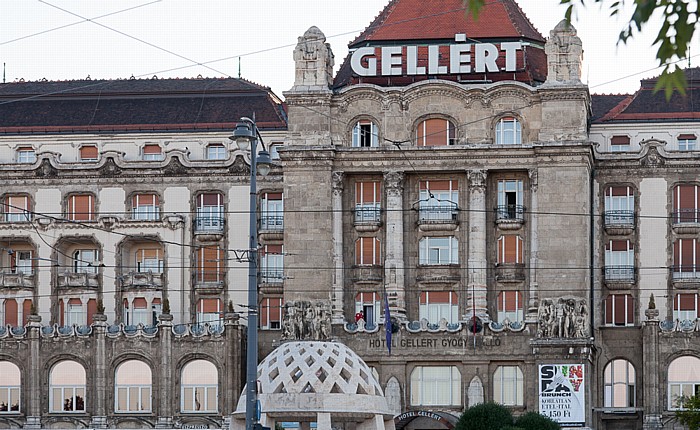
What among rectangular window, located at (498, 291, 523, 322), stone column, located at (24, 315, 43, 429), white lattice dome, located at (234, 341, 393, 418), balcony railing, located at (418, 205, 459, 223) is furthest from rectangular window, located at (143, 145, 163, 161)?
white lattice dome, located at (234, 341, 393, 418)

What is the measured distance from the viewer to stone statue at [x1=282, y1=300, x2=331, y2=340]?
246 ft

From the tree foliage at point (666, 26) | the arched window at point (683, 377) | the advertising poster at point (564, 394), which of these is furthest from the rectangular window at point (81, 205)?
the tree foliage at point (666, 26)

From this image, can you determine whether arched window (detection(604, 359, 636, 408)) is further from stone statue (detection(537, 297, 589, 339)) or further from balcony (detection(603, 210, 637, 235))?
balcony (detection(603, 210, 637, 235))

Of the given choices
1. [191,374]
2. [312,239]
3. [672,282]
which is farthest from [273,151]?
[672,282]

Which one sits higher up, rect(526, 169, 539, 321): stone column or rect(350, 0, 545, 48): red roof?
rect(350, 0, 545, 48): red roof

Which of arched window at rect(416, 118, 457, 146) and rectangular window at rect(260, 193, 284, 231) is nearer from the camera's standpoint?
arched window at rect(416, 118, 457, 146)

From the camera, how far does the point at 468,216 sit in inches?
3014

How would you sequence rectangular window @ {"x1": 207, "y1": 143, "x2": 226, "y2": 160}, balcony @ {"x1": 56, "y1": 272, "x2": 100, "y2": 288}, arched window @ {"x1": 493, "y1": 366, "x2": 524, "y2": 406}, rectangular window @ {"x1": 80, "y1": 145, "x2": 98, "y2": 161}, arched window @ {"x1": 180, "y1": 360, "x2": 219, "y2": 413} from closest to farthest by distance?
arched window @ {"x1": 493, "y1": 366, "x2": 524, "y2": 406}
arched window @ {"x1": 180, "y1": 360, "x2": 219, "y2": 413}
balcony @ {"x1": 56, "y1": 272, "x2": 100, "y2": 288}
rectangular window @ {"x1": 207, "y1": 143, "x2": 226, "y2": 160}
rectangular window @ {"x1": 80, "y1": 145, "x2": 98, "y2": 161}

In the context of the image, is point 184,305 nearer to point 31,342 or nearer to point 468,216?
point 31,342

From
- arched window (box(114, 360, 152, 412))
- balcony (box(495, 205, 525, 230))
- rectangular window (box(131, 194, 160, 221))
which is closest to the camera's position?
balcony (box(495, 205, 525, 230))

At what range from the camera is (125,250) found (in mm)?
81000

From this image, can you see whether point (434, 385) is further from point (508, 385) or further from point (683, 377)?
point (683, 377)

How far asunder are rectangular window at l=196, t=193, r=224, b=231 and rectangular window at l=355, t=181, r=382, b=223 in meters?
8.39

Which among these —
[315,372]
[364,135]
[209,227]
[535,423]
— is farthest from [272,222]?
[315,372]
